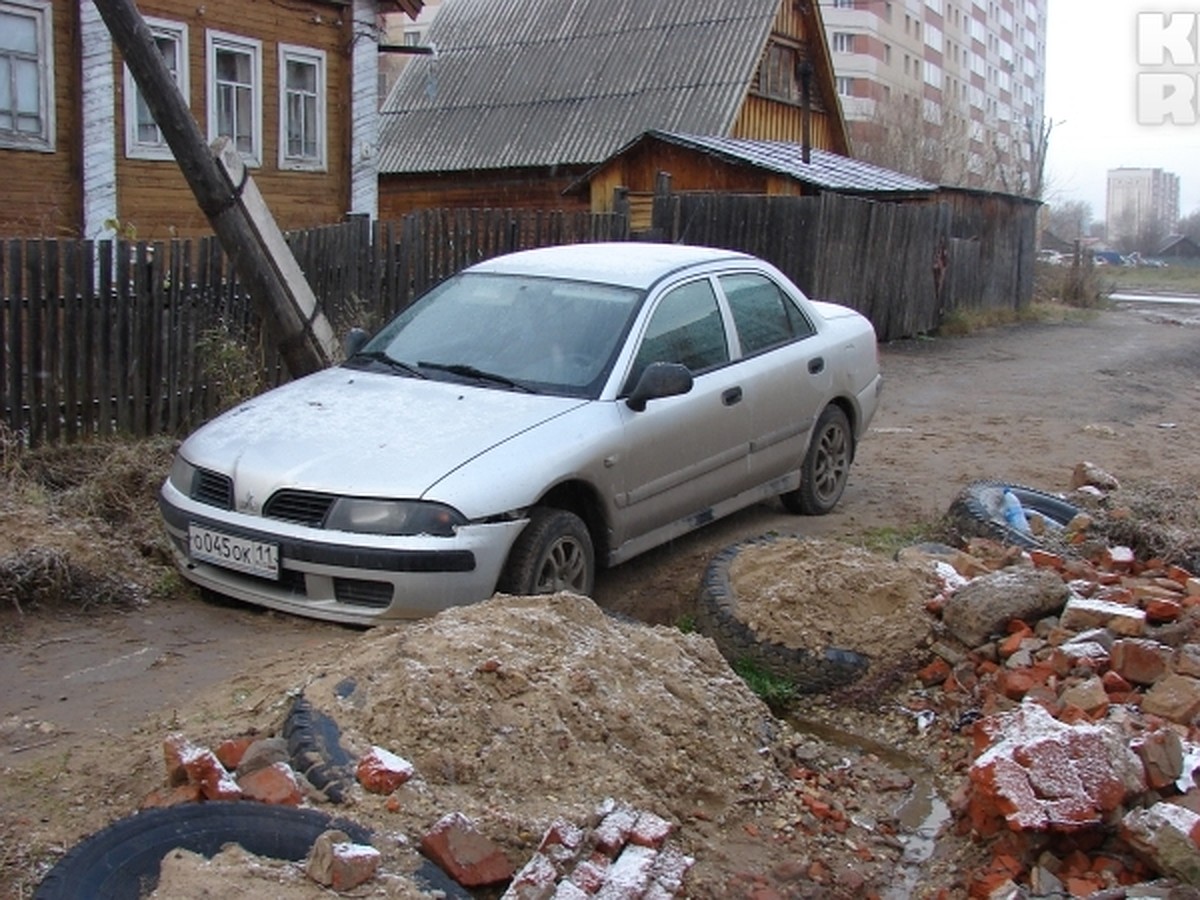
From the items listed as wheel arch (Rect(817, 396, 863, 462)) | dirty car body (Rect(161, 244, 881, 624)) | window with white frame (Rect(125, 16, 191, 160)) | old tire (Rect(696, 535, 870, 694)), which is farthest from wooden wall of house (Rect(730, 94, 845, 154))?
old tire (Rect(696, 535, 870, 694))

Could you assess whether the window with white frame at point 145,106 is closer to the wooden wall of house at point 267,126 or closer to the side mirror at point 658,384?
the wooden wall of house at point 267,126

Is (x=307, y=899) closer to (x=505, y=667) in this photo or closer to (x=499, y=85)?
(x=505, y=667)

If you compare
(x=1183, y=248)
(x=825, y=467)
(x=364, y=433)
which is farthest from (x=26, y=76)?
(x=1183, y=248)

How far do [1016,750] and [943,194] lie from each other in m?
19.9

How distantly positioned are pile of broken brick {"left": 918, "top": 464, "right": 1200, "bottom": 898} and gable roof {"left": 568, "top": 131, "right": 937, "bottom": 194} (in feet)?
49.2

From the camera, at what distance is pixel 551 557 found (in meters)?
5.70

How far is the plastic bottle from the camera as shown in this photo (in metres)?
7.37

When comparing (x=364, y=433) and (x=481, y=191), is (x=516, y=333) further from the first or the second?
(x=481, y=191)

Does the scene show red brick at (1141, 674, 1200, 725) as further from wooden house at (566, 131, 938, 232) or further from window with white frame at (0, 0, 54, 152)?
wooden house at (566, 131, 938, 232)

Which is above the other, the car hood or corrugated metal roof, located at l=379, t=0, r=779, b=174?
corrugated metal roof, located at l=379, t=0, r=779, b=174

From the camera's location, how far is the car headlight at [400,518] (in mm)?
5250

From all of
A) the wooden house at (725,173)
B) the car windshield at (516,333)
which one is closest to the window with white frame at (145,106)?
the wooden house at (725,173)

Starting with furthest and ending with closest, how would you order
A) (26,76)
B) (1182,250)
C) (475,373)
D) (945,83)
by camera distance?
(945,83), (1182,250), (26,76), (475,373)

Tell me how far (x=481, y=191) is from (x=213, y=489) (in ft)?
74.4
